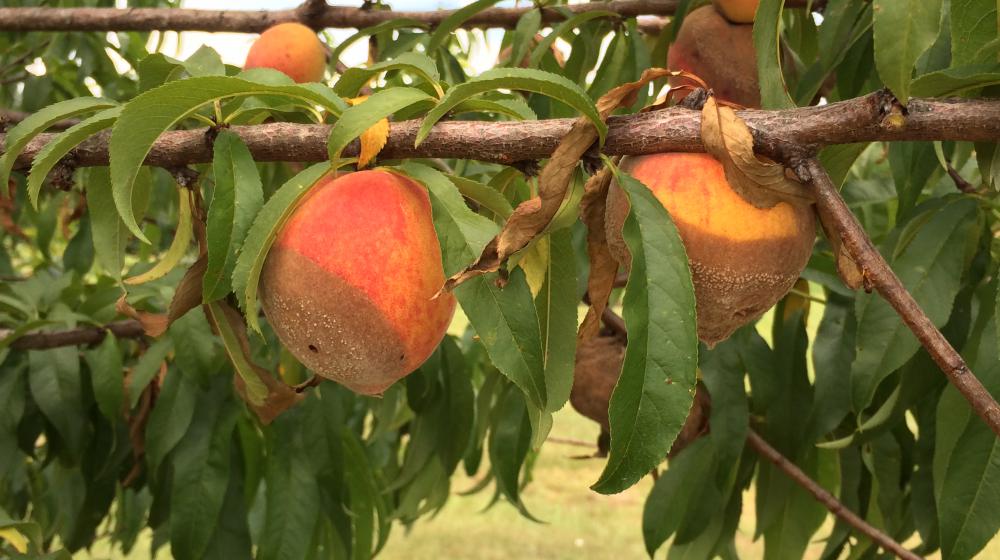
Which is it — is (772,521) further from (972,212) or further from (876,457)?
(972,212)

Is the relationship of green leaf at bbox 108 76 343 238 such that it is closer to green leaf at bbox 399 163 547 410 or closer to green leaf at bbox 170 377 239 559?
green leaf at bbox 399 163 547 410

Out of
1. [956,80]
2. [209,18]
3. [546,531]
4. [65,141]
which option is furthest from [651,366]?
[546,531]

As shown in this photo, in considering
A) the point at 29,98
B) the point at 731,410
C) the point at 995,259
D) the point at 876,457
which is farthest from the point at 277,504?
the point at 29,98

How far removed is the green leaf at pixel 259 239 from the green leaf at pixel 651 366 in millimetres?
188

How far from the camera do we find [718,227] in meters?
0.49

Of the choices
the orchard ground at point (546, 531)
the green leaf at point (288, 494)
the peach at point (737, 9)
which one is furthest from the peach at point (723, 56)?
the orchard ground at point (546, 531)

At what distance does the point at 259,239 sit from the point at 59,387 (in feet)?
2.09

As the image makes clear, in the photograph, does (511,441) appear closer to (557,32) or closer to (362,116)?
(557,32)

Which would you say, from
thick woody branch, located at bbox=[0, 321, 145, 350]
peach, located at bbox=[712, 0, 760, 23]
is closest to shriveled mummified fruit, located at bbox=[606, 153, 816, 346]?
peach, located at bbox=[712, 0, 760, 23]

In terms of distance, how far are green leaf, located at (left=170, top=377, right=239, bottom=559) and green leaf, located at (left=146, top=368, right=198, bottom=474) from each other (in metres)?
0.02

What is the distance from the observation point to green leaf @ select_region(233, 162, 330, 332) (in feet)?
1.68

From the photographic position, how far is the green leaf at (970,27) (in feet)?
1.63

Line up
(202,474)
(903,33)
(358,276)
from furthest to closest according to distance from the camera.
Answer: (202,474)
(358,276)
(903,33)

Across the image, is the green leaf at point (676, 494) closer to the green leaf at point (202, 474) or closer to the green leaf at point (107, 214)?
the green leaf at point (202, 474)
